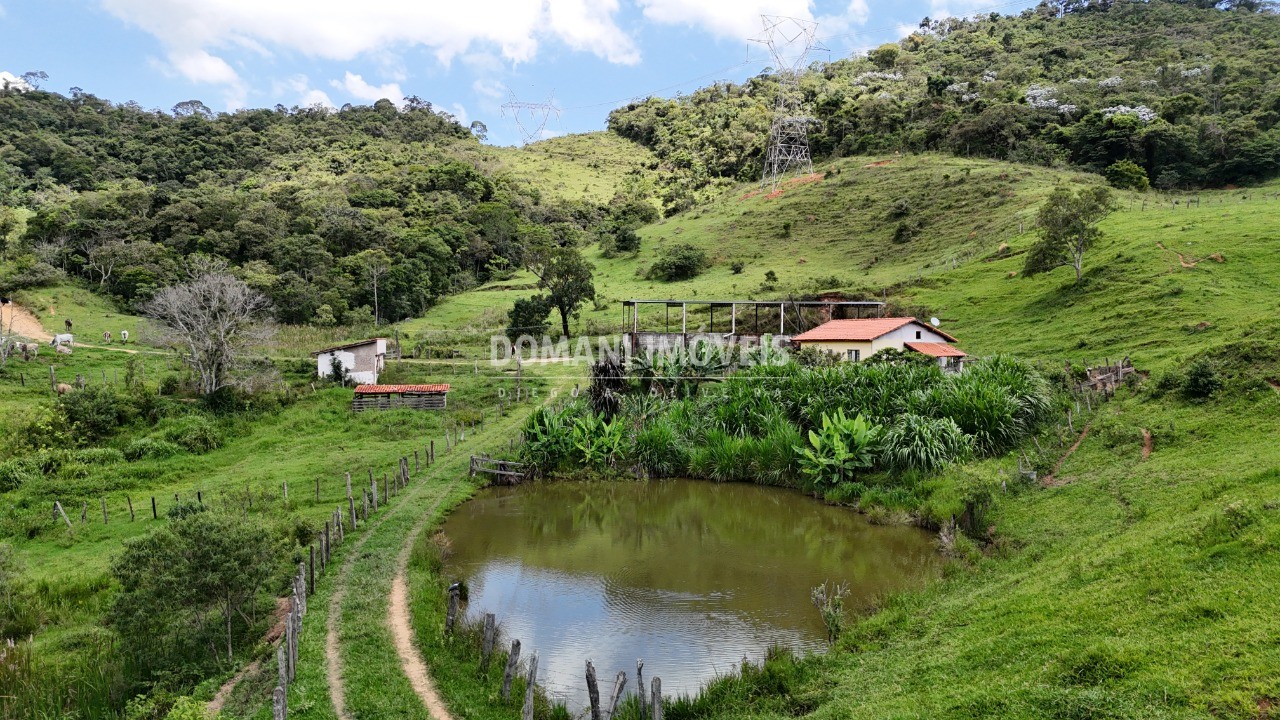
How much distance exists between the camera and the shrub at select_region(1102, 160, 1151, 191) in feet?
164

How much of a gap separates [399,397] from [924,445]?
21.1m

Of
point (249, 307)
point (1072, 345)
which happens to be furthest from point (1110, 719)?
point (249, 307)

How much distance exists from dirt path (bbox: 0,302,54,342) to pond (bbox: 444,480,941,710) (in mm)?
30527

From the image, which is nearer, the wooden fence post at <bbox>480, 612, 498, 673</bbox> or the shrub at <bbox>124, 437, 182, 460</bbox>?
the wooden fence post at <bbox>480, 612, 498, 673</bbox>

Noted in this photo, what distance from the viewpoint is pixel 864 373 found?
22.3 metres

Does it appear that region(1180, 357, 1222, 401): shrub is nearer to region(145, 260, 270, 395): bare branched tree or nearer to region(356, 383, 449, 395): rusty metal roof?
region(356, 383, 449, 395): rusty metal roof

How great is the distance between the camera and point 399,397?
29922 millimetres

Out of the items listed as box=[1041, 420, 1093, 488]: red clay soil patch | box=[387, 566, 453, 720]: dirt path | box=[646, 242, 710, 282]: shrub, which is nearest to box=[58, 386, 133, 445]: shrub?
box=[387, 566, 453, 720]: dirt path

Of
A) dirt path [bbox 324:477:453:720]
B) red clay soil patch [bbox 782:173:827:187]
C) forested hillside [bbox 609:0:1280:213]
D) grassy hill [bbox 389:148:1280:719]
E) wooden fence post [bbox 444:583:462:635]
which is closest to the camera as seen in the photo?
grassy hill [bbox 389:148:1280:719]

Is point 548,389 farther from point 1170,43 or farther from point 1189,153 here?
point 1170,43

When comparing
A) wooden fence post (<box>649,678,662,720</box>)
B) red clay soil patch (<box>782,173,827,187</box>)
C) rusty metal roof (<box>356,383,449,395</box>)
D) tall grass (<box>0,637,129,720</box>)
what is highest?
red clay soil patch (<box>782,173,827,187</box>)

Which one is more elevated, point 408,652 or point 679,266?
point 679,266

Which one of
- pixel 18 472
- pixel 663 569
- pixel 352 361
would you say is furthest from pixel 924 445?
pixel 18 472

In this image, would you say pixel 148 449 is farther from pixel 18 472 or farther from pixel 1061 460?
pixel 1061 460
